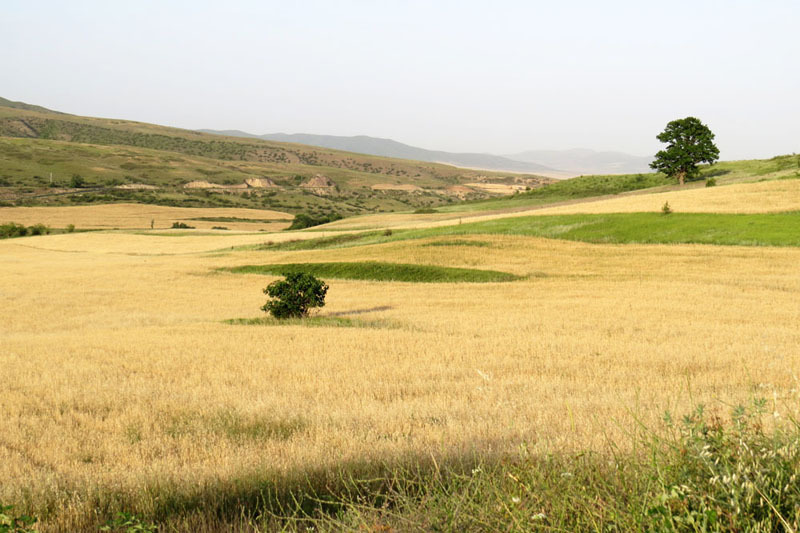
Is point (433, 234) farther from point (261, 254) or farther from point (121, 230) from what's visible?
point (121, 230)

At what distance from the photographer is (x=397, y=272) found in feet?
131

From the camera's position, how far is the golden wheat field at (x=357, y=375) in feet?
22.5

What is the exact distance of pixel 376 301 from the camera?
29594mm

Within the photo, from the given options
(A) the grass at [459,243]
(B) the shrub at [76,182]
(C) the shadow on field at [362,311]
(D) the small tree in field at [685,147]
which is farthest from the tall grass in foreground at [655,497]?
(B) the shrub at [76,182]

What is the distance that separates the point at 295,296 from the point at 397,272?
52.9 feet

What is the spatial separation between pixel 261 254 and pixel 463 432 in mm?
50475

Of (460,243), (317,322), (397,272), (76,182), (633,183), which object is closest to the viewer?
(317,322)

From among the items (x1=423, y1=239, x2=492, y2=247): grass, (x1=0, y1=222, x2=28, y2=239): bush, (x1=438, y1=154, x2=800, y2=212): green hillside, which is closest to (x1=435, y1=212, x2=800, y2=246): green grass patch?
(x1=423, y1=239, x2=492, y2=247): grass

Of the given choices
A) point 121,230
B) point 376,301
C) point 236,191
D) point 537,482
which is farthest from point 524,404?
point 236,191

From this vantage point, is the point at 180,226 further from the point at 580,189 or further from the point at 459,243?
the point at 580,189

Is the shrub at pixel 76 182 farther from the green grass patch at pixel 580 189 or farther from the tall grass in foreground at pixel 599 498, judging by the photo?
the tall grass in foreground at pixel 599 498

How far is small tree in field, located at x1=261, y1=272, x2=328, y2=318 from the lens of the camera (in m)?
24.3

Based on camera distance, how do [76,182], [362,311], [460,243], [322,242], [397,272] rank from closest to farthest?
[362,311], [397,272], [460,243], [322,242], [76,182]

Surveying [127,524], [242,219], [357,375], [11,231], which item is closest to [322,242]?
[357,375]
